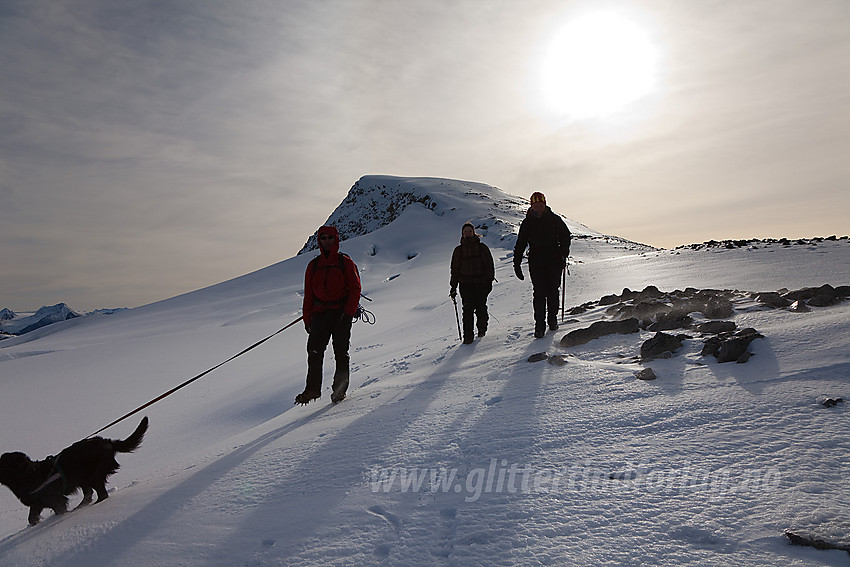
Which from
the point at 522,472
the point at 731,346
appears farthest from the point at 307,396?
the point at 731,346

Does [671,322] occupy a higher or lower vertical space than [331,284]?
lower

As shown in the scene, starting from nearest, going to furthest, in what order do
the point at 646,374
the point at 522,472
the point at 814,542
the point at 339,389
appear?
the point at 814,542, the point at 522,472, the point at 646,374, the point at 339,389

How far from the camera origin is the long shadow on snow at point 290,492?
7.84 ft

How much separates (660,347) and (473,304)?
354cm

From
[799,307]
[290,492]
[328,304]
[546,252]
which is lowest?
[290,492]

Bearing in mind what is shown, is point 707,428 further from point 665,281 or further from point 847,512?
point 665,281

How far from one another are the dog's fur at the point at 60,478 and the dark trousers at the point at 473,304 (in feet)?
15.9

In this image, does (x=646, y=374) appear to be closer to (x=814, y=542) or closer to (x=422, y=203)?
(x=814, y=542)

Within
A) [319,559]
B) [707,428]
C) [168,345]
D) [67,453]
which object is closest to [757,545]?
[707,428]

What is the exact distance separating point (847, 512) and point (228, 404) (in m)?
8.46

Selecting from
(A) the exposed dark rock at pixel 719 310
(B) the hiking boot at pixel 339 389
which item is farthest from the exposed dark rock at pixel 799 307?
(B) the hiking boot at pixel 339 389

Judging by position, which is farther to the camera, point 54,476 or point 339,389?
point 339,389

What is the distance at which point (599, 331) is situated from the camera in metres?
5.18

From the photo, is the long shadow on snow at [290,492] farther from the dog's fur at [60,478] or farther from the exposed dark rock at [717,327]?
the exposed dark rock at [717,327]
